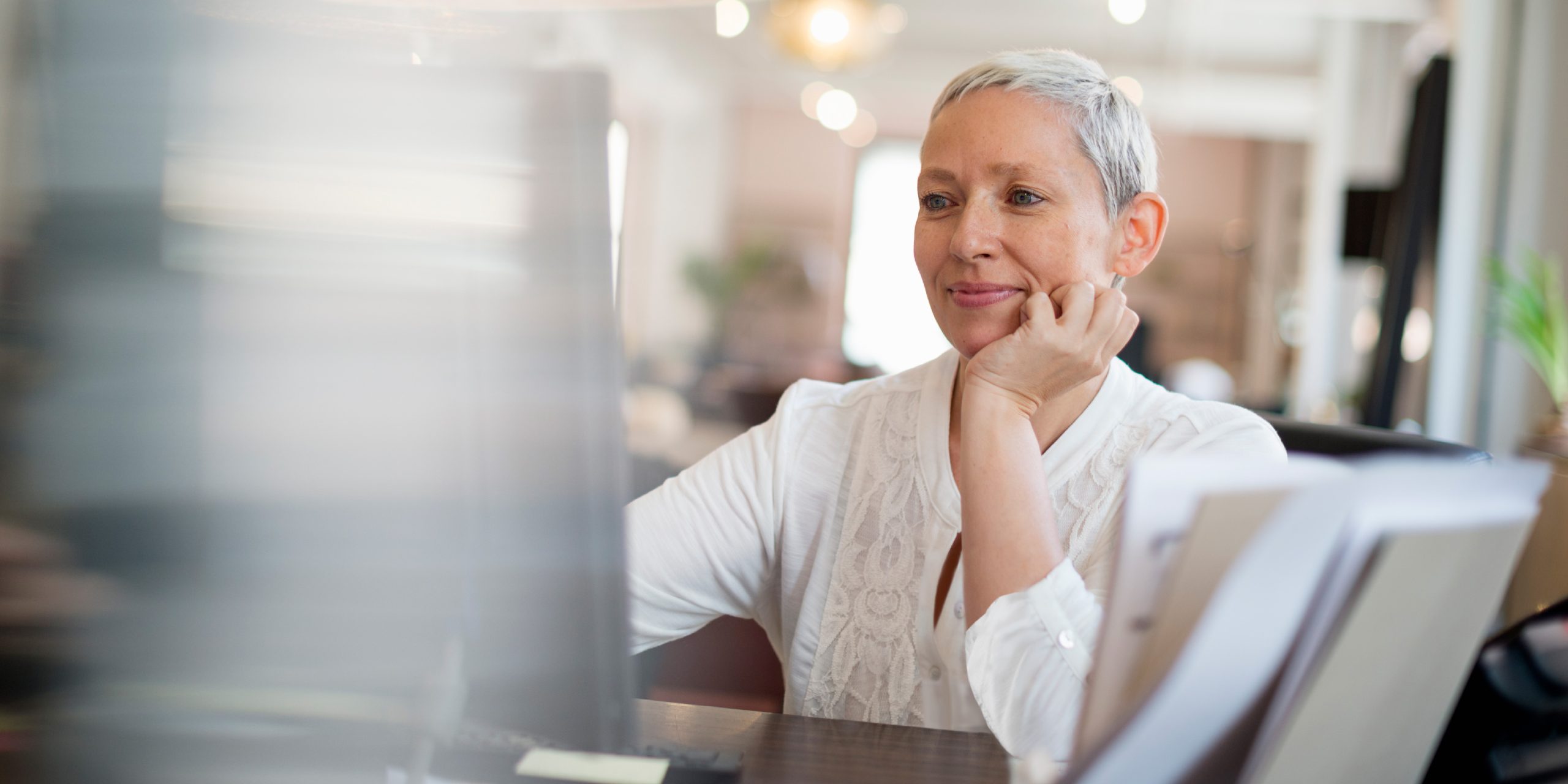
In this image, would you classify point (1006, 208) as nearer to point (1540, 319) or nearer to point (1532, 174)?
point (1540, 319)

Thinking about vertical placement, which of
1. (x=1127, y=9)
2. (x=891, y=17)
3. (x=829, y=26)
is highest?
(x=891, y=17)

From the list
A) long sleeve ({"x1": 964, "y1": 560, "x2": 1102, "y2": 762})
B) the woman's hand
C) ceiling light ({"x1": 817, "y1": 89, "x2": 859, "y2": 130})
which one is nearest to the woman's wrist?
the woman's hand

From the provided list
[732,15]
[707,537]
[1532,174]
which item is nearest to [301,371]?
[707,537]

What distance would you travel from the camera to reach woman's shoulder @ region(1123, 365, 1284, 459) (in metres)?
1.08

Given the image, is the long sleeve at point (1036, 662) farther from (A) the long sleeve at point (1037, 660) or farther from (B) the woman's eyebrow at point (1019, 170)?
(B) the woman's eyebrow at point (1019, 170)

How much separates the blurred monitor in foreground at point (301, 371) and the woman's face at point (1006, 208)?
27.4 inches

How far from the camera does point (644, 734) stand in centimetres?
83

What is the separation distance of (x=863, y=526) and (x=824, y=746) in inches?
15.9

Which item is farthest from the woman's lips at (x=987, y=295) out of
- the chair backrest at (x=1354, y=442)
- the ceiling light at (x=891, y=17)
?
the ceiling light at (x=891, y=17)

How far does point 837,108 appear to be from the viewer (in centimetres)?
936

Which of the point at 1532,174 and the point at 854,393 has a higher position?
the point at 1532,174

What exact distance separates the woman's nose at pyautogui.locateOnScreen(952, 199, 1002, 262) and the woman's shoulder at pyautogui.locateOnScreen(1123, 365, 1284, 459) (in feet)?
0.76

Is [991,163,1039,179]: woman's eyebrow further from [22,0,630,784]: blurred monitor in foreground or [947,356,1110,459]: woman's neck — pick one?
[22,0,630,784]: blurred monitor in foreground

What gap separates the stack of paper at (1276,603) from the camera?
49 centimetres
